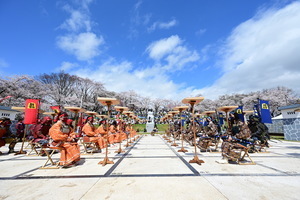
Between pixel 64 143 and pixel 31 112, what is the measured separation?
4278mm

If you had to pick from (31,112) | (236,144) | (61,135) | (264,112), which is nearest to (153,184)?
(61,135)

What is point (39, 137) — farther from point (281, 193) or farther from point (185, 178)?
point (281, 193)

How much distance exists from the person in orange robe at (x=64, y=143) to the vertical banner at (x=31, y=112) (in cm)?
371

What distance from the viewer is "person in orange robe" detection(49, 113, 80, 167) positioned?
423 centimetres

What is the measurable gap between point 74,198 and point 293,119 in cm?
1730

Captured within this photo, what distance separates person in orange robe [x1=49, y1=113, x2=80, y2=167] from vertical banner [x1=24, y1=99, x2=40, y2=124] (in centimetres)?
371

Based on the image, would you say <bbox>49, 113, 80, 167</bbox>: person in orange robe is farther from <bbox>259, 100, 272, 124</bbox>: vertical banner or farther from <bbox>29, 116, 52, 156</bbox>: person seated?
<bbox>259, 100, 272, 124</bbox>: vertical banner

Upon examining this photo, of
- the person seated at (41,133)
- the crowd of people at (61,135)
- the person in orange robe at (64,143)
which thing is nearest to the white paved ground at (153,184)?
the person in orange robe at (64,143)

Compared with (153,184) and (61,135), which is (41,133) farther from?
(153,184)

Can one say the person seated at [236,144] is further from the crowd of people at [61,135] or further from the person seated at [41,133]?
the person seated at [41,133]

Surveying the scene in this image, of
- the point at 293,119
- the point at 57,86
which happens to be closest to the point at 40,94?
the point at 57,86

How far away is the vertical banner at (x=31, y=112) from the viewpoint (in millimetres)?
6896

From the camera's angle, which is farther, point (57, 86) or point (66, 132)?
point (57, 86)

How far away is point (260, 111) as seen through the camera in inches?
331
